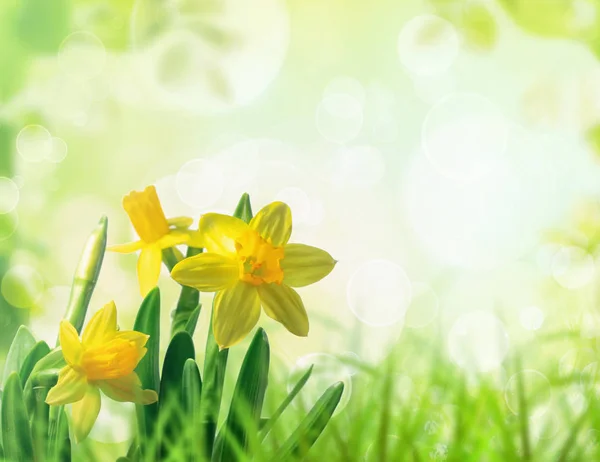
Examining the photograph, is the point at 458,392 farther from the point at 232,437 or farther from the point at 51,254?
the point at 51,254

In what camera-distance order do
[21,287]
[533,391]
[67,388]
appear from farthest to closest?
[21,287], [533,391], [67,388]

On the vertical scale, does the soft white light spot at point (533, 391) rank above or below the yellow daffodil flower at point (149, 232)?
below

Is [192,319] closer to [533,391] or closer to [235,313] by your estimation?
[235,313]

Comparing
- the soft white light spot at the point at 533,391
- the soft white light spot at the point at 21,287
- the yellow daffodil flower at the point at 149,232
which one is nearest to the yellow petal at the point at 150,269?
the yellow daffodil flower at the point at 149,232

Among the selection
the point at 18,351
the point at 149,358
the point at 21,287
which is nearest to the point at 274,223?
the point at 149,358

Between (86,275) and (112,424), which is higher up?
(86,275)

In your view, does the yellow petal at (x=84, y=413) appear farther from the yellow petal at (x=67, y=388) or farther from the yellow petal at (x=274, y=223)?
the yellow petal at (x=274, y=223)
